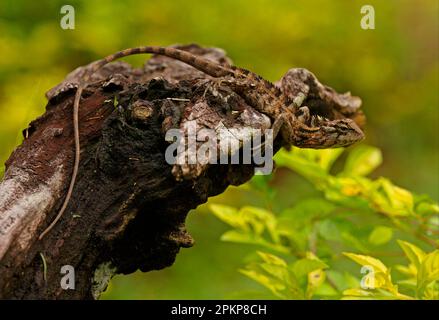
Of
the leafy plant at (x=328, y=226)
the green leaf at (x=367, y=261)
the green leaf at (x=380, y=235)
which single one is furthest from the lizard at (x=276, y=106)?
the green leaf at (x=367, y=261)

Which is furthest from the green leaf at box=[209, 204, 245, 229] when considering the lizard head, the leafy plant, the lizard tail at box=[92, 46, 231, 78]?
the lizard tail at box=[92, 46, 231, 78]

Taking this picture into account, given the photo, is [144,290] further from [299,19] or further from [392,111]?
[392,111]

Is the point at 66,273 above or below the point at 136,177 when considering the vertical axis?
below

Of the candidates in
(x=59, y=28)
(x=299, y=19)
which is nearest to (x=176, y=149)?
(x=59, y=28)

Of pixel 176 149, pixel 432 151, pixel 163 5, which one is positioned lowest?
pixel 176 149

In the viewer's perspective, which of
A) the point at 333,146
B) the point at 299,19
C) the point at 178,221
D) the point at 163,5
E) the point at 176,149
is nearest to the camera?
the point at 176,149

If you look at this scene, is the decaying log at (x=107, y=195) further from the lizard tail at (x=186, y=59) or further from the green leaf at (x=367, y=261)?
the lizard tail at (x=186, y=59)
